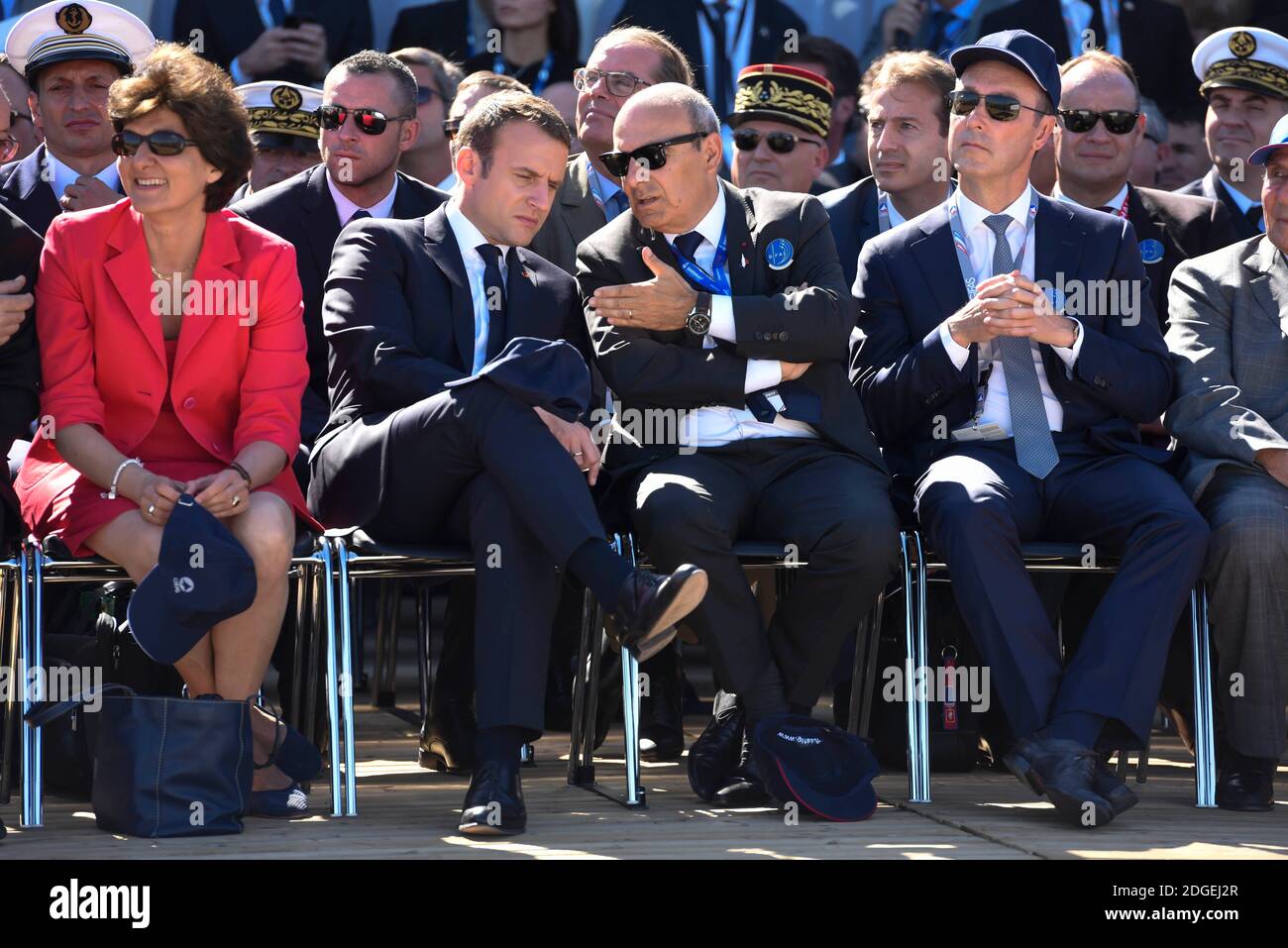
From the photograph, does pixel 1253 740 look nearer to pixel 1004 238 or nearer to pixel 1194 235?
pixel 1004 238

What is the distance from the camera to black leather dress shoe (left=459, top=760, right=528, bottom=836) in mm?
4254

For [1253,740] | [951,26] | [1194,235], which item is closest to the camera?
[1253,740]

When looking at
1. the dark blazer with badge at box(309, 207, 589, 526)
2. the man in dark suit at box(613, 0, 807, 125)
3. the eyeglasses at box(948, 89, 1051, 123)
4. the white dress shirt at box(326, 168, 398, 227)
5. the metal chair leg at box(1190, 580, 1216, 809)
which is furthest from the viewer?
the man in dark suit at box(613, 0, 807, 125)

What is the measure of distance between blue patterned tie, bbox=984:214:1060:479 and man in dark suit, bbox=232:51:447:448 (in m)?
2.10

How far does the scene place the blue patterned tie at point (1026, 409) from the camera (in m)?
5.12

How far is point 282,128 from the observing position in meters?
6.70

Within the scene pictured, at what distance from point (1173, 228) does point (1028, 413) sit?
1459mm

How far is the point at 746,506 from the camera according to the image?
16.4ft

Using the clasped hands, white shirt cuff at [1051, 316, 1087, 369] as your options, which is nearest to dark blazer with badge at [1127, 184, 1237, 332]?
white shirt cuff at [1051, 316, 1087, 369]

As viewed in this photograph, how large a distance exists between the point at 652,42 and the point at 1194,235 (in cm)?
200

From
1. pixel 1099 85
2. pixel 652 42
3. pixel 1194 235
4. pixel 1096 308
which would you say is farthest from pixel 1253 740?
pixel 652 42

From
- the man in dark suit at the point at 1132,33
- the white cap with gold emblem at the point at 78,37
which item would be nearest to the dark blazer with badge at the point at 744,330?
the white cap with gold emblem at the point at 78,37

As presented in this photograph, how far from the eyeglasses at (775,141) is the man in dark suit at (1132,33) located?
1.45 metres

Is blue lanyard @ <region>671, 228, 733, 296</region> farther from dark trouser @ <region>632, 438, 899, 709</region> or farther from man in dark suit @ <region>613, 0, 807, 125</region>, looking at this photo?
man in dark suit @ <region>613, 0, 807, 125</region>
